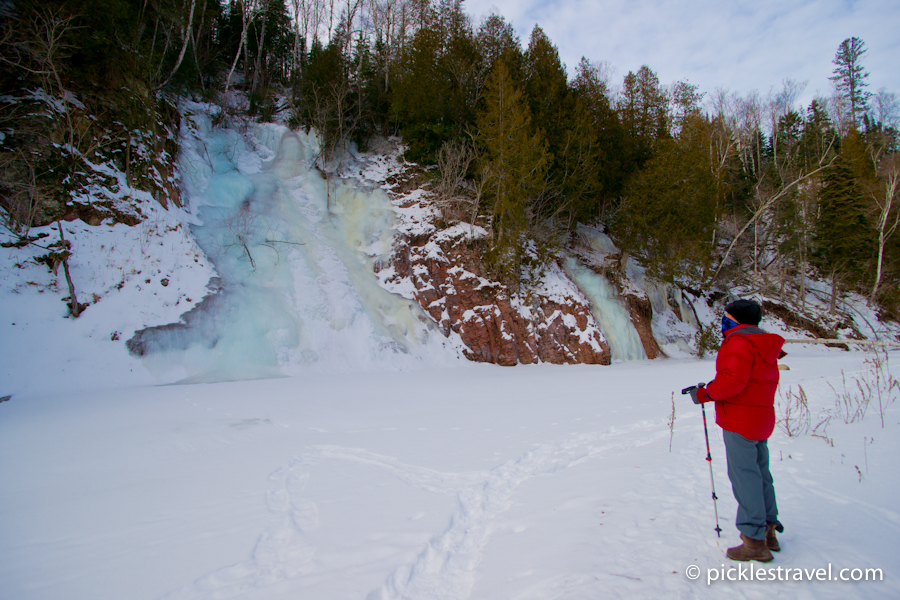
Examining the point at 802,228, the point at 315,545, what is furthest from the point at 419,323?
the point at 802,228

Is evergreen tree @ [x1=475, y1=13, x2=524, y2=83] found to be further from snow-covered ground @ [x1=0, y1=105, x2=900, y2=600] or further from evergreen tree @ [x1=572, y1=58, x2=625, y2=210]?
snow-covered ground @ [x1=0, y1=105, x2=900, y2=600]

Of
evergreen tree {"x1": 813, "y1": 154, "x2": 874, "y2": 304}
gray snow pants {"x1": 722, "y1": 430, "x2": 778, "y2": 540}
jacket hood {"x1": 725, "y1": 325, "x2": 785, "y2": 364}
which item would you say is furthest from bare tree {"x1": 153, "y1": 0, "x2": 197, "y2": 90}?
evergreen tree {"x1": 813, "y1": 154, "x2": 874, "y2": 304}

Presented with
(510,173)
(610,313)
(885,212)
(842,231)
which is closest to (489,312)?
(510,173)

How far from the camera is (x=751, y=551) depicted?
7.59 feet

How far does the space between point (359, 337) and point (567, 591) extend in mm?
11292

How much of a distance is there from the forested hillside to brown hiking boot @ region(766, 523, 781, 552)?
12.9m

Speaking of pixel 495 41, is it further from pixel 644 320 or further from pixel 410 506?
pixel 410 506

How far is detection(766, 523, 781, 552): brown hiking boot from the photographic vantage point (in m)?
2.41

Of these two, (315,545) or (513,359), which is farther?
(513,359)

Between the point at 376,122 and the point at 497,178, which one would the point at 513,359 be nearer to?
the point at 497,178

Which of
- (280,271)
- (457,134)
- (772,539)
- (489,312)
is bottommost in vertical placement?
(772,539)

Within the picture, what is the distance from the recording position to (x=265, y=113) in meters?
19.4

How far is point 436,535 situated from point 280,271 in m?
12.4

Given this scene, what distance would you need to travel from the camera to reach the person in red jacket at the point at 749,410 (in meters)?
2.45
